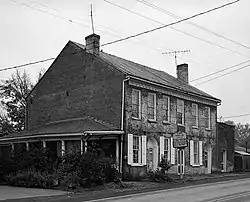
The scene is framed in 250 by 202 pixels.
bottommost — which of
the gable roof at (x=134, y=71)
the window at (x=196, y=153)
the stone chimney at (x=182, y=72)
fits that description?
the window at (x=196, y=153)

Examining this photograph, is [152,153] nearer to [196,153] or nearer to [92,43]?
[196,153]

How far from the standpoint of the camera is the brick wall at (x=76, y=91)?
28688 millimetres

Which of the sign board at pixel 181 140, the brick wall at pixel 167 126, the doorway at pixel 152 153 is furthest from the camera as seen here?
the doorway at pixel 152 153

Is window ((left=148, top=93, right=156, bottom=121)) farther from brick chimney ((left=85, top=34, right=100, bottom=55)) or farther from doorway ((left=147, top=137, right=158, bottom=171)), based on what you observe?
brick chimney ((left=85, top=34, right=100, bottom=55))

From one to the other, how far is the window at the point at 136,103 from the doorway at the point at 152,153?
92.2 inches

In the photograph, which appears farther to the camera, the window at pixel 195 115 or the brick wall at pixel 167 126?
the window at pixel 195 115

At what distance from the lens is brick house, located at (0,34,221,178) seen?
2742cm

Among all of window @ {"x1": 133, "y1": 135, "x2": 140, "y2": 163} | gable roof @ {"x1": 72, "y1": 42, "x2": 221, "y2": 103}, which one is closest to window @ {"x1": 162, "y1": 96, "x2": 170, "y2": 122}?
gable roof @ {"x1": 72, "y1": 42, "x2": 221, "y2": 103}

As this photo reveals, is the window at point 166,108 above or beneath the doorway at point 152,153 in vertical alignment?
above

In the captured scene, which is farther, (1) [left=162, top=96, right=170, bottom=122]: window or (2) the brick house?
(1) [left=162, top=96, right=170, bottom=122]: window

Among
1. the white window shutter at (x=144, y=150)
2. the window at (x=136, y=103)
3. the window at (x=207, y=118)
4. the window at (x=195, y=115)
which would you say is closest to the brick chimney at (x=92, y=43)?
the window at (x=136, y=103)

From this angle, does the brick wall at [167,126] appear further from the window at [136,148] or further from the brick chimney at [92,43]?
the brick chimney at [92,43]

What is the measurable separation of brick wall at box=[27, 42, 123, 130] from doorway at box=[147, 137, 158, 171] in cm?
363

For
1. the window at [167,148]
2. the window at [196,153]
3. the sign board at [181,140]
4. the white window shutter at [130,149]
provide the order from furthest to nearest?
the window at [196,153] < the window at [167,148] < the white window shutter at [130,149] < the sign board at [181,140]
